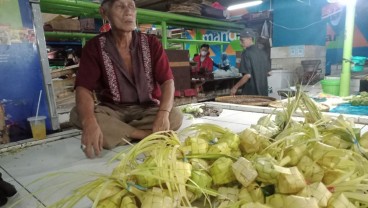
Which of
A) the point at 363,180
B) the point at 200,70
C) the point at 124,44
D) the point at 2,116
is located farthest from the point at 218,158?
the point at 200,70

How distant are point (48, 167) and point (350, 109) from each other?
10.5ft

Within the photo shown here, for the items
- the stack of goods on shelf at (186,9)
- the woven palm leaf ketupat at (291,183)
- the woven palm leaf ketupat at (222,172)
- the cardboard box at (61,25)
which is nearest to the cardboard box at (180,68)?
the stack of goods on shelf at (186,9)

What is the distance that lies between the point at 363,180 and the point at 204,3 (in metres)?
5.09

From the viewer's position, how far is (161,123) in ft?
6.45

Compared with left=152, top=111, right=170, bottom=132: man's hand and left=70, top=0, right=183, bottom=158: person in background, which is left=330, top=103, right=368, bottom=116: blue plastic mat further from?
left=152, top=111, right=170, bottom=132: man's hand

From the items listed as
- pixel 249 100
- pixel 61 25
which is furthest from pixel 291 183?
pixel 61 25

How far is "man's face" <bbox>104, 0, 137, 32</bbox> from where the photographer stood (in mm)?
2098

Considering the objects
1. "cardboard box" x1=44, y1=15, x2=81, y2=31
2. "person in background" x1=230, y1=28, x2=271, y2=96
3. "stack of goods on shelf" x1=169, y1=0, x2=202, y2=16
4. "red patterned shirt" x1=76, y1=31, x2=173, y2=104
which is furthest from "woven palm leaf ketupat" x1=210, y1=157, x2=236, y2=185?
"cardboard box" x1=44, y1=15, x2=81, y2=31

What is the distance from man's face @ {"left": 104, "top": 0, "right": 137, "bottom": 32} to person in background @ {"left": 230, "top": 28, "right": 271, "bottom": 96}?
256 centimetres

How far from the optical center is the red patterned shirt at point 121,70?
2.18 m

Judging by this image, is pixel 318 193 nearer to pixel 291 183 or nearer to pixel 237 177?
pixel 291 183

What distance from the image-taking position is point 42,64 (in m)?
2.57

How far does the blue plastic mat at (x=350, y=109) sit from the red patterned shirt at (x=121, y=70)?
2.12 meters

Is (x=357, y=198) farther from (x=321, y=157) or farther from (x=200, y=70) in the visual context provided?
(x=200, y=70)
